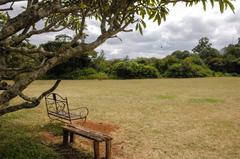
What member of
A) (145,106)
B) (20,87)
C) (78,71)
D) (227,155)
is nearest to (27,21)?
(20,87)

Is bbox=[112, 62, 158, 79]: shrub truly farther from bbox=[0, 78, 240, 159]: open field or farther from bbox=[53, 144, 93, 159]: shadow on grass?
bbox=[53, 144, 93, 159]: shadow on grass

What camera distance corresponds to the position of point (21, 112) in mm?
13992

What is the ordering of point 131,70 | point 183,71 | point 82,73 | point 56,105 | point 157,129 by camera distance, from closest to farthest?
point 56,105
point 157,129
point 82,73
point 131,70
point 183,71

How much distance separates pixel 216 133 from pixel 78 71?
1222 inches

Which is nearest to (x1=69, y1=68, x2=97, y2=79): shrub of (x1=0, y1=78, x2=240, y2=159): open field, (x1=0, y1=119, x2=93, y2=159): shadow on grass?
(x1=0, y1=78, x2=240, y2=159): open field

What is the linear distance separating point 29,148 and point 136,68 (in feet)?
118

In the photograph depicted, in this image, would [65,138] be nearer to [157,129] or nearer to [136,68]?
[157,129]

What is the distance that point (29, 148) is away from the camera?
8062 millimetres

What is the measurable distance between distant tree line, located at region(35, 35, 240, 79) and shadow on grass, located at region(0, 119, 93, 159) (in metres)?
27.6

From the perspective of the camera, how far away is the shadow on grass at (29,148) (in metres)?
7.56

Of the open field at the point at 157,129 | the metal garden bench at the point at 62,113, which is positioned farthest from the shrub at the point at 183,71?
the metal garden bench at the point at 62,113

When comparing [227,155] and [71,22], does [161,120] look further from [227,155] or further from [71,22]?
[71,22]

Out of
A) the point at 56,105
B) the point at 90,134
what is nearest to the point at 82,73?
the point at 56,105

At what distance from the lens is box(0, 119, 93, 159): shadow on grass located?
7.56 metres
